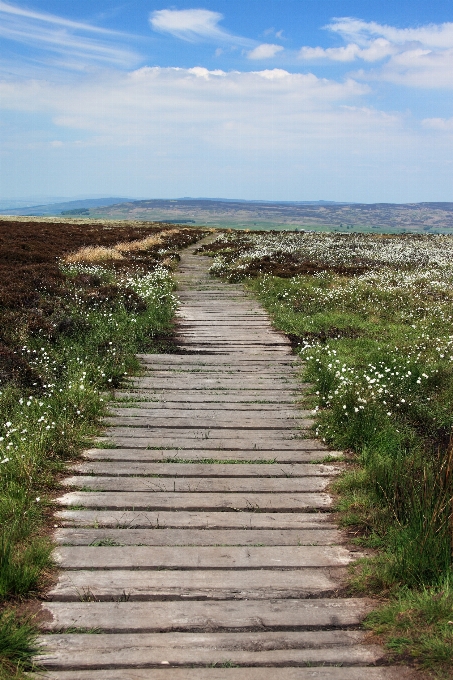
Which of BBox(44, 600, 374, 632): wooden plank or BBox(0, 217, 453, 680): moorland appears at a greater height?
BBox(0, 217, 453, 680): moorland

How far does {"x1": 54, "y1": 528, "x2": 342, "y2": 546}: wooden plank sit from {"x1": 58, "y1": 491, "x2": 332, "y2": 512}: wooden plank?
0.42 metres

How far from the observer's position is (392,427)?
7312 millimetres

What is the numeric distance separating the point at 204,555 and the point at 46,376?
16.8 ft

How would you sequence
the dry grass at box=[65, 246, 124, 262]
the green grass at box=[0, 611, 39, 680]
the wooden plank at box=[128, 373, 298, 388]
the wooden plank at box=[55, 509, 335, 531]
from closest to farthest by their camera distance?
the green grass at box=[0, 611, 39, 680] < the wooden plank at box=[55, 509, 335, 531] < the wooden plank at box=[128, 373, 298, 388] < the dry grass at box=[65, 246, 124, 262]

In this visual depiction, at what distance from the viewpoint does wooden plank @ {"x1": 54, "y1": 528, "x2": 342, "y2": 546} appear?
16.1ft

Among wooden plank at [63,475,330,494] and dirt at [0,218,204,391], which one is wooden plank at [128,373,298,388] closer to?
dirt at [0,218,204,391]

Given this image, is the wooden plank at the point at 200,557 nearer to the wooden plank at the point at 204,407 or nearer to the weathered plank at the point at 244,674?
the weathered plank at the point at 244,674

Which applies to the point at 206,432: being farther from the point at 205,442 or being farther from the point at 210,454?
the point at 210,454

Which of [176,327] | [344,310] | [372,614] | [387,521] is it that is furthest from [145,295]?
[372,614]

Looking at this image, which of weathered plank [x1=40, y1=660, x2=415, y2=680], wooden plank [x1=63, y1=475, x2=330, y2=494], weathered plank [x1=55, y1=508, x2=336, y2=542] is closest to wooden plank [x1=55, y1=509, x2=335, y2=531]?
weathered plank [x1=55, y1=508, x2=336, y2=542]

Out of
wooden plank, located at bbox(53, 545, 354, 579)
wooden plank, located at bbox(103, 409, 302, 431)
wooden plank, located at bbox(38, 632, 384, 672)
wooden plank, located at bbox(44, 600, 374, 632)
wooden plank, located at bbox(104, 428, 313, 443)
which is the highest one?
wooden plank, located at bbox(103, 409, 302, 431)

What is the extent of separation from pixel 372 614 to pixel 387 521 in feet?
4.36

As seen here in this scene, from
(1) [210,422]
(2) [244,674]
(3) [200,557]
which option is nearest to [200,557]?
(3) [200,557]

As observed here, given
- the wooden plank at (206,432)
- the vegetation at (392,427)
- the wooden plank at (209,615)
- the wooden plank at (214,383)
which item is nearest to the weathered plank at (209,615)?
the wooden plank at (209,615)
